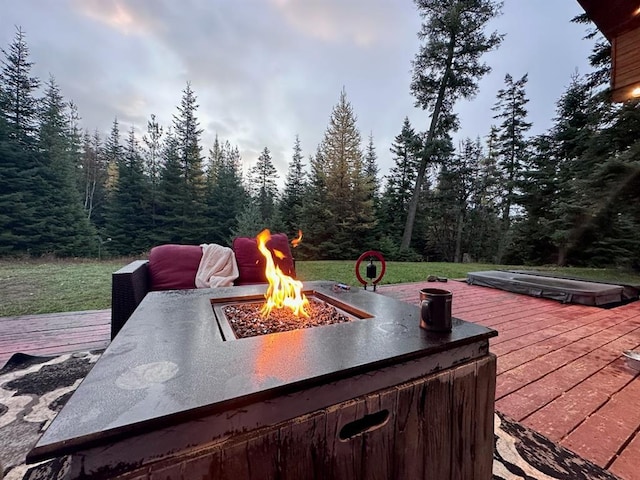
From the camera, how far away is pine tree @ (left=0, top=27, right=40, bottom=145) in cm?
874

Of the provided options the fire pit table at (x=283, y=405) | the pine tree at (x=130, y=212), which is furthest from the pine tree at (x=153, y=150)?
the fire pit table at (x=283, y=405)

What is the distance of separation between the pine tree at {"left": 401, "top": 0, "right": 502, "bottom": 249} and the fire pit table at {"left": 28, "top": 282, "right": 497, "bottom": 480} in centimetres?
954

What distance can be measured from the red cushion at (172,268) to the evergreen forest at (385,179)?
683 centimetres

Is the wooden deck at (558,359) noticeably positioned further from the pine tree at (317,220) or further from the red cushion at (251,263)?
the pine tree at (317,220)

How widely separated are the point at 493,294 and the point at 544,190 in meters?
7.67

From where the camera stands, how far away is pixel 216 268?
264 cm

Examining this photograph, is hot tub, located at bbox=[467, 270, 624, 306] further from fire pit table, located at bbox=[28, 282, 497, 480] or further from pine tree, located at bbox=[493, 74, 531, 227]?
pine tree, located at bbox=[493, 74, 531, 227]

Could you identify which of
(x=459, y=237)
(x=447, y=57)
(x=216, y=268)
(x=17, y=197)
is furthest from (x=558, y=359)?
(x=17, y=197)

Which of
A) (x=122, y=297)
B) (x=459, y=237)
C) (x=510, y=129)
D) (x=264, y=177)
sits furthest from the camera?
(x=264, y=177)

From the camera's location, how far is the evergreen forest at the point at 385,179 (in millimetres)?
6602

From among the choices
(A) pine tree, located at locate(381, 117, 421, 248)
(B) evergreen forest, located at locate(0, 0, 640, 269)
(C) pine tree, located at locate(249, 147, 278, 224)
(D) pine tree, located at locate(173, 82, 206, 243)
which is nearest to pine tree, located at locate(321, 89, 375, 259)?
(B) evergreen forest, located at locate(0, 0, 640, 269)

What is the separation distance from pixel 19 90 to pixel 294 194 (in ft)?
32.1

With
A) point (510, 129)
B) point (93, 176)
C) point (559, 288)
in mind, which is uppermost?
point (510, 129)

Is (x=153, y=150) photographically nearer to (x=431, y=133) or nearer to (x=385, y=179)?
(x=385, y=179)
